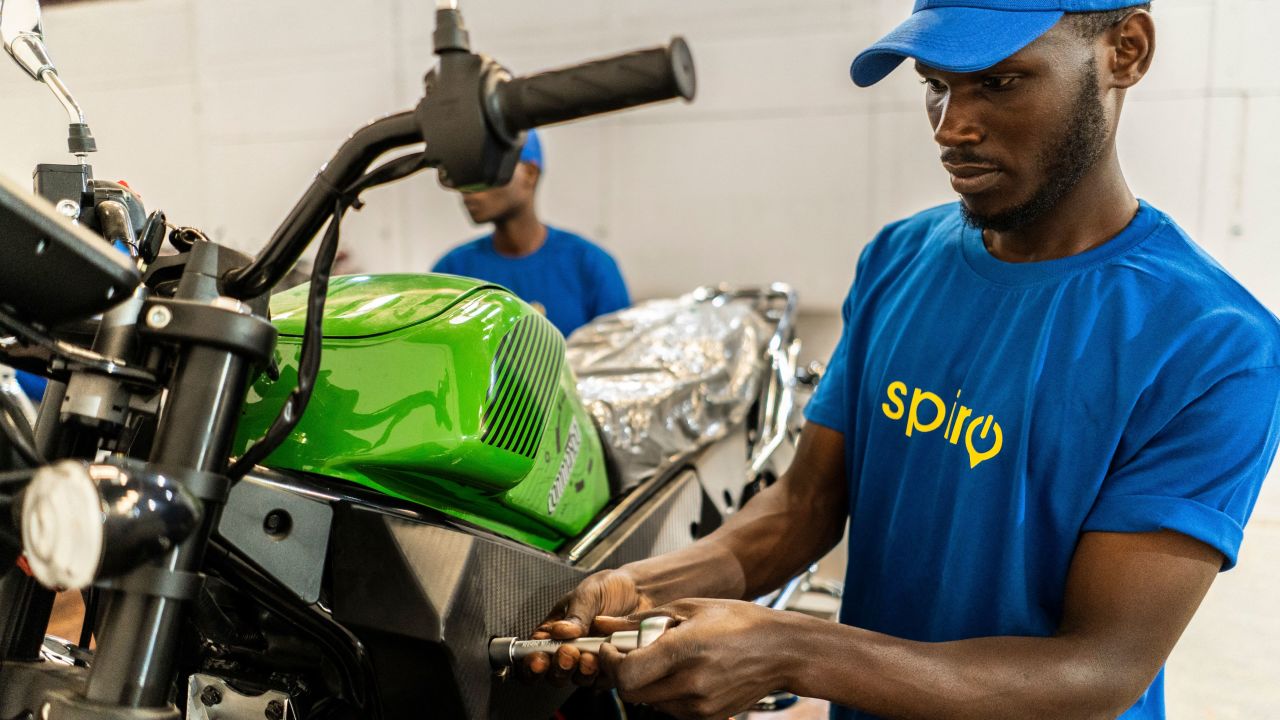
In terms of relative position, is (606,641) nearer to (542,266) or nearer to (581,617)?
(581,617)

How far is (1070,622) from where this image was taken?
107 cm

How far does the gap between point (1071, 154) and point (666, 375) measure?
2.85ft

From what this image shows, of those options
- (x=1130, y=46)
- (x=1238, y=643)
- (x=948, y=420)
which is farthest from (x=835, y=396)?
(x=1238, y=643)

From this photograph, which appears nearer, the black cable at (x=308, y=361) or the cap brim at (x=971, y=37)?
the black cable at (x=308, y=361)

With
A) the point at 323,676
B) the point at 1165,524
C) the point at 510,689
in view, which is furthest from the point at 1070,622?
the point at 323,676

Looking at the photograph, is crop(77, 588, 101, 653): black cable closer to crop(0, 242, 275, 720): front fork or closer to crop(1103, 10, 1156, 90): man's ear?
crop(0, 242, 275, 720): front fork

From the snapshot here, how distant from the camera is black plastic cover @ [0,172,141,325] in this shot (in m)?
0.63

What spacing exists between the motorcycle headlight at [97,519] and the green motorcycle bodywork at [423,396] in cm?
36

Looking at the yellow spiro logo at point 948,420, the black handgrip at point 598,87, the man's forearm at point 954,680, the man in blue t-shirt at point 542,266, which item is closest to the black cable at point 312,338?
the black handgrip at point 598,87

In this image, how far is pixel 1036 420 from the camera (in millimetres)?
1133

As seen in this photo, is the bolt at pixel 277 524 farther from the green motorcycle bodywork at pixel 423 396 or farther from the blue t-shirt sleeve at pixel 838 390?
the blue t-shirt sleeve at pixel 838 390

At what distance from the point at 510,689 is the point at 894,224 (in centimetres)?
83

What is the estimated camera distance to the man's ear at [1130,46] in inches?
44.6

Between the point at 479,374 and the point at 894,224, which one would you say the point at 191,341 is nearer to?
the point at 479,374
